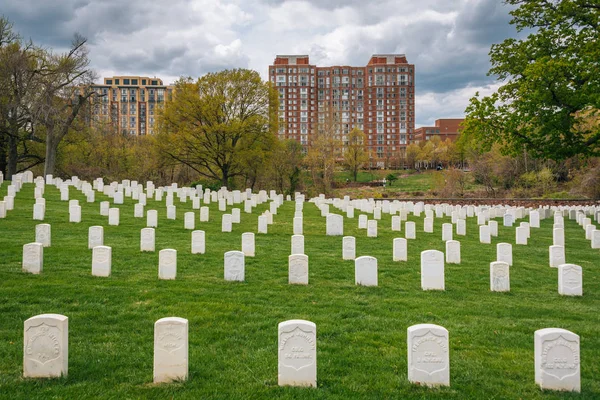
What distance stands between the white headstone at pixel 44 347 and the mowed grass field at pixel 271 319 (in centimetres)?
11

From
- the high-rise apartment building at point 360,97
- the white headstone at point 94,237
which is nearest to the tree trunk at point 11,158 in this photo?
the white headstone at point 94,237

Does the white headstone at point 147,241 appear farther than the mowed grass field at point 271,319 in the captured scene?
Yes

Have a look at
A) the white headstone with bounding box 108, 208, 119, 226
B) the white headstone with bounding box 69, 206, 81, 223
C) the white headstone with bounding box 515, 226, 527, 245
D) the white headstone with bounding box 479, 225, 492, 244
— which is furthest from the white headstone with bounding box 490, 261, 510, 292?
the white headstone with bounding box 69, 206, 81, 223

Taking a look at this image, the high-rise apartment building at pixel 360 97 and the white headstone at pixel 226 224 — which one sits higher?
the high-rise apartment building at pixel 360 97

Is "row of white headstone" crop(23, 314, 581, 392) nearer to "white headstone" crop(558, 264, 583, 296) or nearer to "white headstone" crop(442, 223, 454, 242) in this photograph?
"white headstone" crop(558, 264, 583, 296)

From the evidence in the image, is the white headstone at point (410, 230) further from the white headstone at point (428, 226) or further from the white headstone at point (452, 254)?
the white headstone at point (452, 254)

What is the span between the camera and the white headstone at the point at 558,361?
13.3ft

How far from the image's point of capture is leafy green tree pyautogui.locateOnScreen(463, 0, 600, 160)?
1591 centimetres

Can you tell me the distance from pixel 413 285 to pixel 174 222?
1034 centimetres

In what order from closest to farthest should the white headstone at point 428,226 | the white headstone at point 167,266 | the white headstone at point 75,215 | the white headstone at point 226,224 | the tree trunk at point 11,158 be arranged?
the white headstone at point 167,266, the white headstone at point 75,215, the white headstone at point 226,224, the white headstone at point 428,226, the tree trunk at point 11,158

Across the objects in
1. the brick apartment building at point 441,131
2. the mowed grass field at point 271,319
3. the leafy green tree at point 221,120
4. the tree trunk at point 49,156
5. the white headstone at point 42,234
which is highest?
the brick apartment building at point 441,131

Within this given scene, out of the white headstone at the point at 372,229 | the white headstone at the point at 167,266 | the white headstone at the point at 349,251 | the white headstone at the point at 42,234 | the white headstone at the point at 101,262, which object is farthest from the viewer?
the white headstone at the point at 372,229

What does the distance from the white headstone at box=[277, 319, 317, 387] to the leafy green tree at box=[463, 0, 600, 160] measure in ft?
47.9

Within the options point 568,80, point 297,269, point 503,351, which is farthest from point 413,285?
point 568,80
